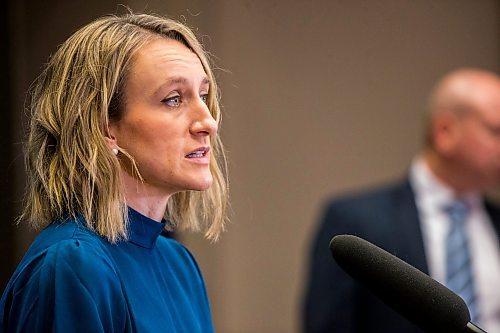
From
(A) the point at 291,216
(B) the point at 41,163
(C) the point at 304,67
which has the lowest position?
(A) the point at 291,216

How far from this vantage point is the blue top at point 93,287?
1255mm

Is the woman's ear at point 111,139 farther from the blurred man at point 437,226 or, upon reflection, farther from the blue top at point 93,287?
the blurred man at point 437,226

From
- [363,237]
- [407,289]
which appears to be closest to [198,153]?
[407,289]

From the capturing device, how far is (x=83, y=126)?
1.38 meters

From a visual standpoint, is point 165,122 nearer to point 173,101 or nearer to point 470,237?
point 173,101

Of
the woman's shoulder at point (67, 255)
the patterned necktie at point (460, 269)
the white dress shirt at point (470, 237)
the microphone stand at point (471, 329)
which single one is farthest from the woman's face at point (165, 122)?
the patterned necktie at point (460, 269)

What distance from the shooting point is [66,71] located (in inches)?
55.6

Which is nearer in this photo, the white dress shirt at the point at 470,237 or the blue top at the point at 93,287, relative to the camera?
the blue top at the point at 93,287

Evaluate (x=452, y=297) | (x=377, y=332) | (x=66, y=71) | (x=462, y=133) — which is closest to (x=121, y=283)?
(x=66, y=71)

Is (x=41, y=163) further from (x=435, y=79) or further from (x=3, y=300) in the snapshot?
(x=435, y=79)

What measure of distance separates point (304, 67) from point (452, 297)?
9.30 feet

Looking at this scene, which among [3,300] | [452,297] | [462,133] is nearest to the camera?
[452,297]

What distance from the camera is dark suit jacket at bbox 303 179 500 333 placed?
2.86 metres

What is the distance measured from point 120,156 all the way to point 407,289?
0.48 m
